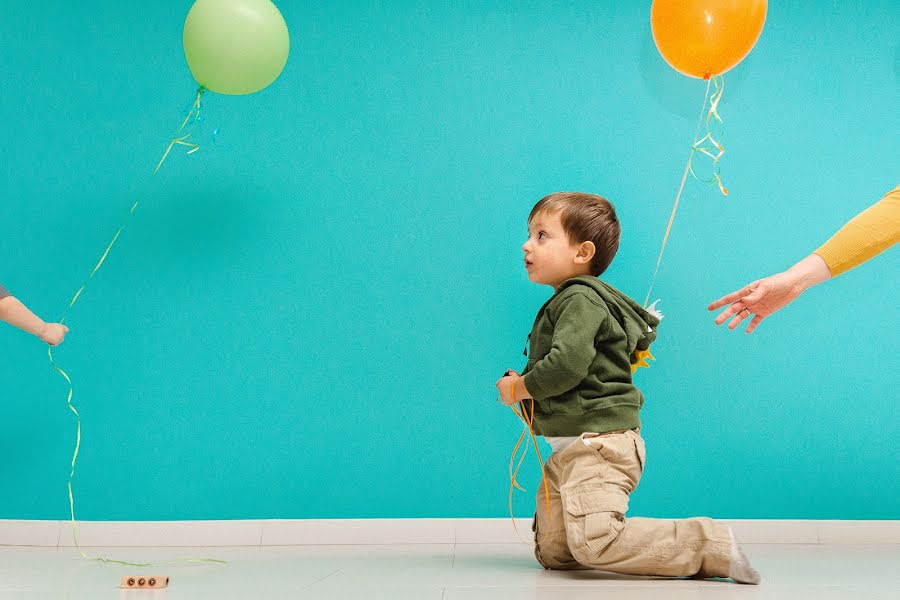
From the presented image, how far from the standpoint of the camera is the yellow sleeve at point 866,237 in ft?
5.31

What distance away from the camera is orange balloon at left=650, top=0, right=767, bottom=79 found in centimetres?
205

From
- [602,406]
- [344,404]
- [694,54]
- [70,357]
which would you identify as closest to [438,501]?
[344,404]

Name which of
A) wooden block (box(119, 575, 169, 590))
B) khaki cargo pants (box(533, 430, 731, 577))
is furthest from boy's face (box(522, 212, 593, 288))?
wooden block (box(119, 575, 169, 590))

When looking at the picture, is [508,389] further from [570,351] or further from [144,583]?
[144,583]

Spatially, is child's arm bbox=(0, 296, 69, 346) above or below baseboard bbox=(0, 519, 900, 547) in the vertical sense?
above

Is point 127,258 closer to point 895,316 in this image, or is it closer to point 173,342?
point 173,342

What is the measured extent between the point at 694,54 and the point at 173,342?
166cm

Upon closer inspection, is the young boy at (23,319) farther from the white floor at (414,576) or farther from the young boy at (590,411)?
the young boy at (590,411)

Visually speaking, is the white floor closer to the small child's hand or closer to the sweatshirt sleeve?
the sweatshirt sleeve

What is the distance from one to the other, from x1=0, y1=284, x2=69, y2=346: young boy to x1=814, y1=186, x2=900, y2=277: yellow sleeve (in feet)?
A: 5.88

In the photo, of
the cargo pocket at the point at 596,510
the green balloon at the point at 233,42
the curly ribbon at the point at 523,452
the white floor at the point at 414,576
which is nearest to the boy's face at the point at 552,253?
the curly ribbon at the point at 523,452

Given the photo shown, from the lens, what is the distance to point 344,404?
8.30ft

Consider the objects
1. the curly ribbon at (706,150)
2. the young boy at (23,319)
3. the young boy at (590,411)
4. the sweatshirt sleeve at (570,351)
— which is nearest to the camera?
the young boy at (590,411)

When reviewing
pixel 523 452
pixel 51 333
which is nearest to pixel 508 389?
pixel 523 452
